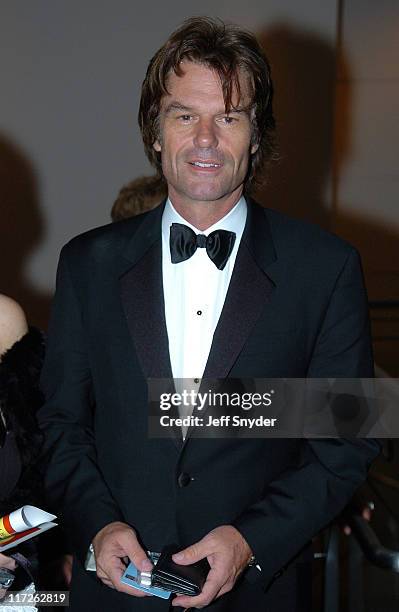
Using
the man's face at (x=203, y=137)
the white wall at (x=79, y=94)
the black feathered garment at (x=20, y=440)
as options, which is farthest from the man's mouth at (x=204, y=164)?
the white wall at (x=79, y=94)

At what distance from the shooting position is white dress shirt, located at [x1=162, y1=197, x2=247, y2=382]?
77.6 inches

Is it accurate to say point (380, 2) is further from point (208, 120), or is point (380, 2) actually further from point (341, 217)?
point (208, 120)

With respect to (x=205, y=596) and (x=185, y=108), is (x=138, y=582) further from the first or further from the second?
(x=185, y=108)

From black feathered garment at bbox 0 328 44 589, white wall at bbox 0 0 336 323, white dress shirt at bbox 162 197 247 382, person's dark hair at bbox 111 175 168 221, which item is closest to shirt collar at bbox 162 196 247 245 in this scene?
white dress shirt at bbox 162 197 247 382

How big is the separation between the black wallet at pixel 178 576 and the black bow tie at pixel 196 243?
590 mm

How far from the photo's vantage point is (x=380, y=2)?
6008mm

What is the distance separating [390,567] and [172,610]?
0.86m

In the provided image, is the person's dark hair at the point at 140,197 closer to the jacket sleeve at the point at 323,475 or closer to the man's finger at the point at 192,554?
the jacket sleeve at the point at 323,475

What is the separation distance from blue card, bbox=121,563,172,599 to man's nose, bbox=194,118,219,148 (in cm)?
80

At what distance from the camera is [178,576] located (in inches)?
68.9

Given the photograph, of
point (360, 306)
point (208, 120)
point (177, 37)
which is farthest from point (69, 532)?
point (177, 37)

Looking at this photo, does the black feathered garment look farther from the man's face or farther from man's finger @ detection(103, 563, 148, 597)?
the man's face

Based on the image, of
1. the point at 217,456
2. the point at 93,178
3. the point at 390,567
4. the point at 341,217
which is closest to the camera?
the point at 217,456

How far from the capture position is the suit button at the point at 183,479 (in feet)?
6.36
